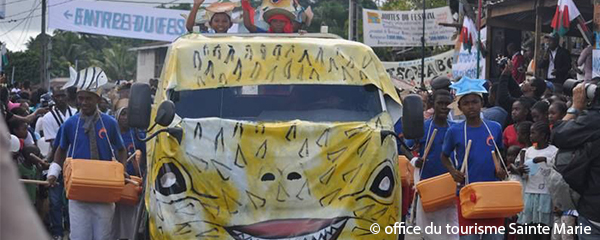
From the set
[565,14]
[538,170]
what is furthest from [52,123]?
[565,14]

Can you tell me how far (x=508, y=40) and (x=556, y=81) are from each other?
4.75 meters

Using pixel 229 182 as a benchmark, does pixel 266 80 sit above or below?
above

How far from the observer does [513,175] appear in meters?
9.68

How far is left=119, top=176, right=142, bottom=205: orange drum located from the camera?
857 centimetres

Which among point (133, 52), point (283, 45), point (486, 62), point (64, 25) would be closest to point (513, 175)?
point (283, 45)

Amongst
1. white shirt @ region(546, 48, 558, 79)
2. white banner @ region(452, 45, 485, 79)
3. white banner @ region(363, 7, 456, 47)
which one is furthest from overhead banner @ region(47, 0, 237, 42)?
white shirt @ region(546, 48, 558, 79)

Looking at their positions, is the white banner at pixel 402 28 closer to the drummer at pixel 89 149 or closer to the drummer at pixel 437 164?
the drummer at pixel 437 164

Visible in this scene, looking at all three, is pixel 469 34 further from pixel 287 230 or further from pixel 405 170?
pixel 287 230

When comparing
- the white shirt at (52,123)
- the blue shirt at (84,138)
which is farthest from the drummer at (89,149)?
the white shirt at (52,123)

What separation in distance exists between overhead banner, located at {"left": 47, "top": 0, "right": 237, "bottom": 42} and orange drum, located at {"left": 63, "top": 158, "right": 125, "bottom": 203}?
85.6 feet

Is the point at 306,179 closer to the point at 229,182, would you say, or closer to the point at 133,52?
the point at 229,182

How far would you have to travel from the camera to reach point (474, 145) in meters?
7.68

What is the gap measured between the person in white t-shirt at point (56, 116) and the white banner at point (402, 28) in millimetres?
16978

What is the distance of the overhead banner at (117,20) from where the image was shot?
34000mm
